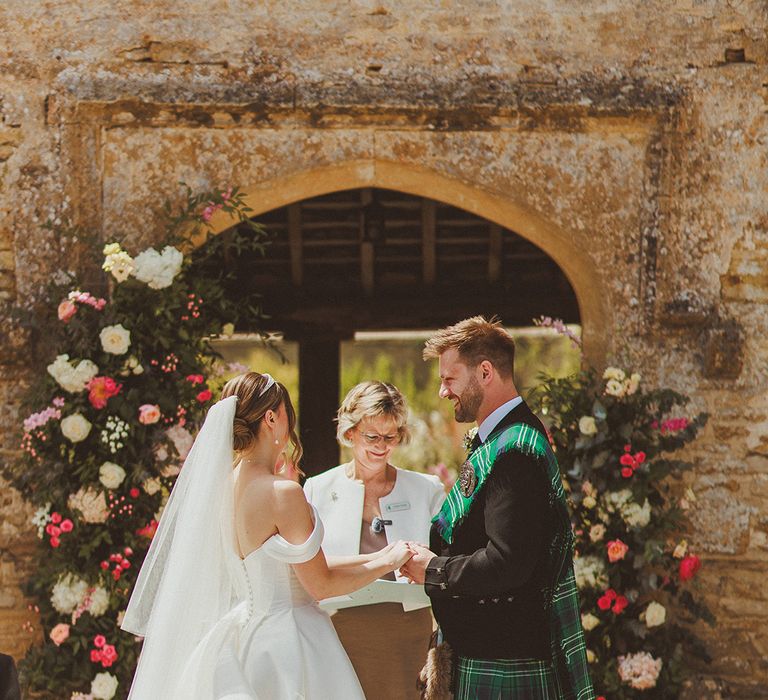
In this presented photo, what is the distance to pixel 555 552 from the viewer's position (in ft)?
10.6

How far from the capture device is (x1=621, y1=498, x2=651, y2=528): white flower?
5.05 metres

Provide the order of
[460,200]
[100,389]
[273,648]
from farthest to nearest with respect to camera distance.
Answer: [460,200] → [100,389] → [273,648]

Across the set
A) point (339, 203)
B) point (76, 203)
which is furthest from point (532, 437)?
point (339, 203)

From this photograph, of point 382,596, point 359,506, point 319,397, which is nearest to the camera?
point 382,596

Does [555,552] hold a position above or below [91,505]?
above

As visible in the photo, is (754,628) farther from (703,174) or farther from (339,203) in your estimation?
(339,203)

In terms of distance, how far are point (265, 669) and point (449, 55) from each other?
10.8 ft

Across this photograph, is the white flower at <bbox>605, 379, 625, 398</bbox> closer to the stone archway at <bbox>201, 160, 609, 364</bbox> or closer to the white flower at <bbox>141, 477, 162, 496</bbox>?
the stone archway at <bbox>201, 160, 609, 364</bbox>

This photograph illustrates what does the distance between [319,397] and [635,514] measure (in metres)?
3.91

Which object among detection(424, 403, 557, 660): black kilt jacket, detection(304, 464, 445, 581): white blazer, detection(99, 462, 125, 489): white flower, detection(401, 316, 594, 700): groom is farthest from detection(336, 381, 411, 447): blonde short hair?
detection(99, 462, 125, 489): white flower

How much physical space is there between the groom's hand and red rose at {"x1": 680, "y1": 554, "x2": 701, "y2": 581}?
2.07 m

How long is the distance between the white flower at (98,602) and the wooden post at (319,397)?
3649 millimetres

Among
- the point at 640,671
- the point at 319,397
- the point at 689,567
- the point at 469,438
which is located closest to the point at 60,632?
the point at 469,438

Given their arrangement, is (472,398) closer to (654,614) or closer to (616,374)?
(616,374)
